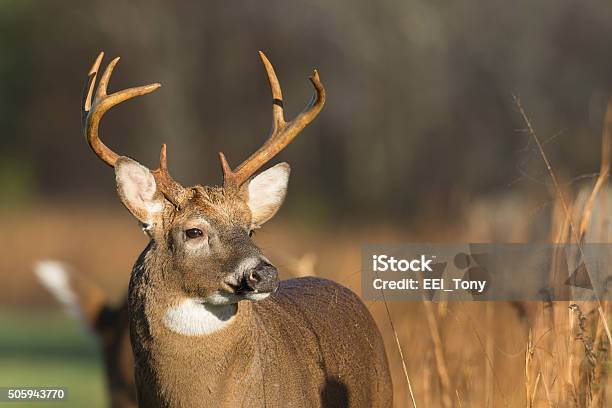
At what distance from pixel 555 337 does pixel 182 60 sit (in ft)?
103

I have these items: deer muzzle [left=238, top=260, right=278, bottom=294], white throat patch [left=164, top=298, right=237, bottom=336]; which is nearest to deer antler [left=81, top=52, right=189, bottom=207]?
white throat patch [left=164, top=298, right=237, bottom=336]

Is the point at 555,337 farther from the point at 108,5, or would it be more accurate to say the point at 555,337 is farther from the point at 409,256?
the point at 108,5

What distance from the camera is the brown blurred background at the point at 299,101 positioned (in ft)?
86.9

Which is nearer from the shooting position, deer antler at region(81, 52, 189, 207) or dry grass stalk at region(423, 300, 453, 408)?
deer antler at region(81, 52, 189, 207)

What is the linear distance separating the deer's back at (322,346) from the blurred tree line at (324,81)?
2124 cm

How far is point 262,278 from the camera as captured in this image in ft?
19.2

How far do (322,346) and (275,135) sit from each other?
1.01 meters

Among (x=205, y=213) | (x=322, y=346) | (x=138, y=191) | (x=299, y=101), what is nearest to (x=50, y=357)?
(x=322, y=346)

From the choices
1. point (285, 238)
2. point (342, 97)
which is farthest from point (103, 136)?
point (285, 238)

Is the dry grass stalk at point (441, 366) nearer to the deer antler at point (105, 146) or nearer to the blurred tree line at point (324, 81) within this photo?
the deer antler at point (105, 146)

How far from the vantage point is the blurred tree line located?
102 ft

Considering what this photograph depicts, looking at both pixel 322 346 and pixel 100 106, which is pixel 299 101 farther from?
pixel 100 106

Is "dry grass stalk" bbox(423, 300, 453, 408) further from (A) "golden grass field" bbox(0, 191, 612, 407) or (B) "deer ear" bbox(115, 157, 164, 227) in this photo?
(B) "deer ear" bbox(115, 157, 164, 227)

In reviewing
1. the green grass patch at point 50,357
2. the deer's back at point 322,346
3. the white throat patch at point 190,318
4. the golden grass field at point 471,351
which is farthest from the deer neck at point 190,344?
the green grass patch at point 50,357
